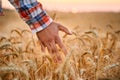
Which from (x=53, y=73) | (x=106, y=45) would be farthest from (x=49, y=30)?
(x=106, y=45)

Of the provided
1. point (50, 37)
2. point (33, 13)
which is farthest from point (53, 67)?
point (33, 13)

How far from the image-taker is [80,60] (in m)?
3.53

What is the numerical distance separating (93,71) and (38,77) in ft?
1.22

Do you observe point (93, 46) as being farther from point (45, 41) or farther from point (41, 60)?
point (45, 41)

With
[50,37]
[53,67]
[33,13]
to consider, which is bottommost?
[53,67]

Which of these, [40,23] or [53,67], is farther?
[53,67]

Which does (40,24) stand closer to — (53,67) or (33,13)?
(33,13)

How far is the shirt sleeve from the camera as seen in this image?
3018mm

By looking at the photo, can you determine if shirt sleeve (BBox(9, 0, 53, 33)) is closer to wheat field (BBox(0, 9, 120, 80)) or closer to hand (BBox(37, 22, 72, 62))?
hand (BBox(37, 22, 72, 62))

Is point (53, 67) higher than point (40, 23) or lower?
lower

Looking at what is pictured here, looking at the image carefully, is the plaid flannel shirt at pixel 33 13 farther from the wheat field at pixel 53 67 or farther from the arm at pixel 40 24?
the wheat field at pixel 53 67

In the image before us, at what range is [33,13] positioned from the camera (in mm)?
3068

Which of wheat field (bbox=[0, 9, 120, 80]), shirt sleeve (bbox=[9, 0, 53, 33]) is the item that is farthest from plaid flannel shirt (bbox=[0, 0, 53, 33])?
wheat field (bbox=[0, 9, 120, 80])

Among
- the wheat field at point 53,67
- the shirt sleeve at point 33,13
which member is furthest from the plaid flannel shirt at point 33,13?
the wheat field at point 53,67
